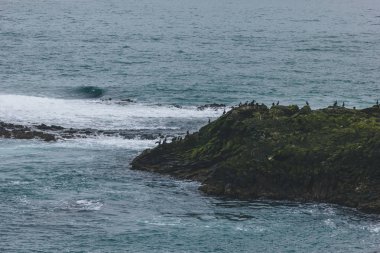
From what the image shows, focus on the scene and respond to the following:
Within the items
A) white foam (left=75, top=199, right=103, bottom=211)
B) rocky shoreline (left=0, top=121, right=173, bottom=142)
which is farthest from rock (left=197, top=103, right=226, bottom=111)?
white foam (left=75, top=199, right=103, bottom=211)

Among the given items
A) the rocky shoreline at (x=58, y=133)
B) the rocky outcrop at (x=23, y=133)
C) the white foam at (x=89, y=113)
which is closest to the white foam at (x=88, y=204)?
the rocky shoreline at (x=58, y=133)

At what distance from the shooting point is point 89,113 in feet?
247

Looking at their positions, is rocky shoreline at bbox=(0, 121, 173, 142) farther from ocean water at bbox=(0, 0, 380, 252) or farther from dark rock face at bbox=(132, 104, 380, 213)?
dark rock face at bbox=(132, 104, 380, 213)

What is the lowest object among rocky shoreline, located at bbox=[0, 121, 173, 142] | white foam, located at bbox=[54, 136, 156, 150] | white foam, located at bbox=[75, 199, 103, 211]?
white foam, located at bbox=[75, 199, 103, 211]

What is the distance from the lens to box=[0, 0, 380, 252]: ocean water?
4369 centimetres

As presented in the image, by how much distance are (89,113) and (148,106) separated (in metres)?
6.68

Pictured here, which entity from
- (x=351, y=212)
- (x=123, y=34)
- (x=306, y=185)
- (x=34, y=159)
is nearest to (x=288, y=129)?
(x=306, y=185)

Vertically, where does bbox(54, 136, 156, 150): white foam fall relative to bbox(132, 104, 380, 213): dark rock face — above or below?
below

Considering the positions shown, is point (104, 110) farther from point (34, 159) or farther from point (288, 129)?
→ point (288, 129)

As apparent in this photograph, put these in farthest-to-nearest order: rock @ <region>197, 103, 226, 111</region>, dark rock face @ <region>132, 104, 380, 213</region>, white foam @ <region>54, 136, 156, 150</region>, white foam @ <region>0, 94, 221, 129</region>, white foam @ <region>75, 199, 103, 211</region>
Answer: rock @ <region>197, 103, 226, 111</region>, white foam @ <region>0, 94, 221, 129</region>, white foam @ <region>54, 136, 156, 150</region>, dark rock face @ <region>132, 104, 380, 213</region>, white foam @ <region>75, 199, 103, 211</region>

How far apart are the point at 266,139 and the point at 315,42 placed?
83479mm

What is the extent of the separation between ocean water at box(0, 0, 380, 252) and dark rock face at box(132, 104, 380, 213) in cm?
130

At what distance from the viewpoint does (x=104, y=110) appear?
3022 inches

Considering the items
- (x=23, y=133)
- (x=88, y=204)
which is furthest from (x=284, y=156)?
(x=23, y=133)
